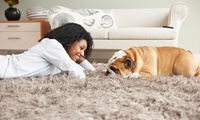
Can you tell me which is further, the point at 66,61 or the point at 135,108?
the point at 66,61

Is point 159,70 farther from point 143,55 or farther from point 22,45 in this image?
point 22,45

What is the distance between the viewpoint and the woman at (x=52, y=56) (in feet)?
4.81

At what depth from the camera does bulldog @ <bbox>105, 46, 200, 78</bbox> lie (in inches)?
58.6

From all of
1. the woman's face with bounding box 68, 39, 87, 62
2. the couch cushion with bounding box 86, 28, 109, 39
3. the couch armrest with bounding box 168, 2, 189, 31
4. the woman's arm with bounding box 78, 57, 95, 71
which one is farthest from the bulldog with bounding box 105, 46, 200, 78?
the couch armrest with bounding box 168, 2, 189, 31

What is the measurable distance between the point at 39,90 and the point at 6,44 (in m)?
2.83

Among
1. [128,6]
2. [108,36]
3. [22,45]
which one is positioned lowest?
[22,45]

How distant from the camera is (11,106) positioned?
0.84 metres

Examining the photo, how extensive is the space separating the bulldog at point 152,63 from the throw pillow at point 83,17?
5.36 ft

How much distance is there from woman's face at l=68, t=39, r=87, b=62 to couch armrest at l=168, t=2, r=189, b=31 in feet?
5.45

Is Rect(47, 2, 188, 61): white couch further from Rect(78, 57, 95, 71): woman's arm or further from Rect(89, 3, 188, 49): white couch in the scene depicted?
Rect(78, 57, 95, 71): woman's arm

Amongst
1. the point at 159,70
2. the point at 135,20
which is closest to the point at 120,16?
the point at 135,20

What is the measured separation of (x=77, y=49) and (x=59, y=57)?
215mm

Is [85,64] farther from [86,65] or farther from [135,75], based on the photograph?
[135,75]

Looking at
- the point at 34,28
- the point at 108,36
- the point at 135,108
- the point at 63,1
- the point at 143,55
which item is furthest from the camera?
the point at 63,1
